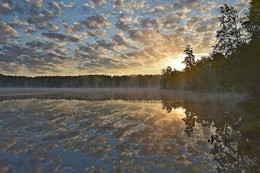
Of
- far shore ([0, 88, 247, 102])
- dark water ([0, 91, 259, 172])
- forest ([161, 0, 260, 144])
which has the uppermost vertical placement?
forest ([161, 0, 260, 144])

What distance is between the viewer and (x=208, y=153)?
40.7 feet

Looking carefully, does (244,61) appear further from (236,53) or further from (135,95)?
(135,95)

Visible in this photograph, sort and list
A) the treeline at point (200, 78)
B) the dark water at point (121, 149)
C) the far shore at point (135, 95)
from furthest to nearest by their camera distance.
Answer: the treeline at point (200, 78)
the far shore at point (135, 95)
the dark water at point (121, 149)

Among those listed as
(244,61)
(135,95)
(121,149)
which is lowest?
(121,149)

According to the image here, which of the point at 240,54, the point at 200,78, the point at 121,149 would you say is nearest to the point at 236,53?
the point at 240,54

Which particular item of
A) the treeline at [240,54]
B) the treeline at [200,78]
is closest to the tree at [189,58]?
the treeline at [200,78]

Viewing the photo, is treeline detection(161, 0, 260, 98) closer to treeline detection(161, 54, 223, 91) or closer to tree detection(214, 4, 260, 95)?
tree detection(214, 4, 260, 95)

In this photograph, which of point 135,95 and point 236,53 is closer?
point 236,53

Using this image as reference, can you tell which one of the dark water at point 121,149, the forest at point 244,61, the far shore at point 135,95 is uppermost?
the forest at point 244,61

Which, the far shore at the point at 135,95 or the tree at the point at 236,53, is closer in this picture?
the tree at the point at 236,53

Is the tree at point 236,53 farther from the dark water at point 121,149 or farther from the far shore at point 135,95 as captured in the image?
the far shore at point 135,95

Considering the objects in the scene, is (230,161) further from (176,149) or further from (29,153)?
(29,153)

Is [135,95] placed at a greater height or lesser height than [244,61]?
lesser

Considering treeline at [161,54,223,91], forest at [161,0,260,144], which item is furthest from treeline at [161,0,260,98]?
treeline at [161,54,223,91]
